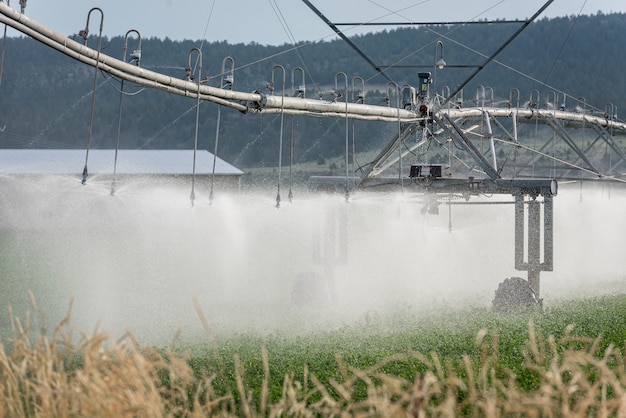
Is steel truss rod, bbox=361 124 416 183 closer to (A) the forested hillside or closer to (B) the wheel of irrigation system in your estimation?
(B) the wheel of irrigation system

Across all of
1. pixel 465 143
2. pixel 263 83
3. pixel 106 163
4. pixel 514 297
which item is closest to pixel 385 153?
pixel 465 143

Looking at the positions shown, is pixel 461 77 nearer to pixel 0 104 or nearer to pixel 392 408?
pixel 0 104

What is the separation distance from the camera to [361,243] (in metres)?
26.2

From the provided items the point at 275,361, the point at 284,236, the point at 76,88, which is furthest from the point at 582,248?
the point at 76,88

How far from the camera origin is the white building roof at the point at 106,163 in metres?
34.9

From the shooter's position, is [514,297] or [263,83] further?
[263,83]

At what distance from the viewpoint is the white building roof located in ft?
114

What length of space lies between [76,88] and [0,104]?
11699 millimetres

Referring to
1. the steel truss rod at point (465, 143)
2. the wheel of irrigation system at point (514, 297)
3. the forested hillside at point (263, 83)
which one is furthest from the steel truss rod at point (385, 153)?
the forested hillside at point (263, 83)

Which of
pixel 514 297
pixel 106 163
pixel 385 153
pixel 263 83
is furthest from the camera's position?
pixel 263 83

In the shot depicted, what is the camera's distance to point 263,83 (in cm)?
10331

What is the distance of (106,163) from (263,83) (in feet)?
220

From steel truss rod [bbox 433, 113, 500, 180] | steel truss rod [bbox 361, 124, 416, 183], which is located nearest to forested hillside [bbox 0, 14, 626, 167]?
steel truss rod [bbox 361, 124, 416, 183]

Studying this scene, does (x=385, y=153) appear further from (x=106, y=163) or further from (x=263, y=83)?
(x=263, y=83)
